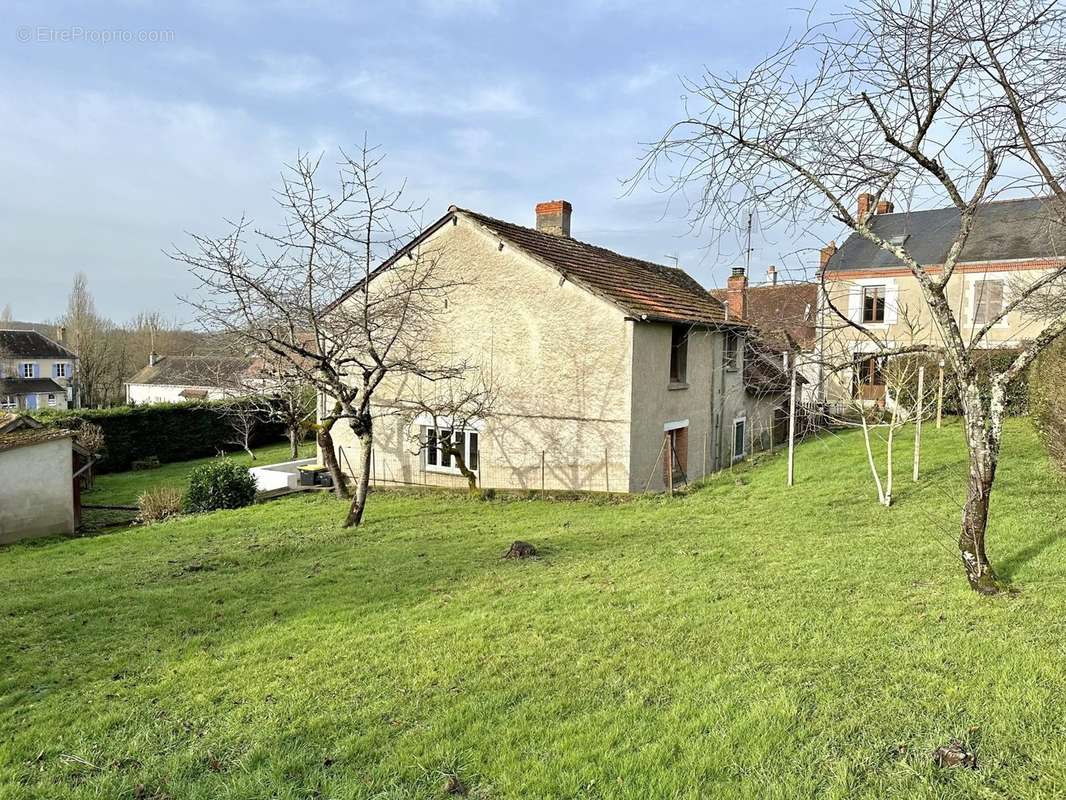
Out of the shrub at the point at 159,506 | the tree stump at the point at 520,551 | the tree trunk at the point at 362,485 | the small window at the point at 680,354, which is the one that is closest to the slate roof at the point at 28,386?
the shrub at the point at 159,506

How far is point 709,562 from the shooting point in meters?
8.27

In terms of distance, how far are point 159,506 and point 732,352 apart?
56.0ft

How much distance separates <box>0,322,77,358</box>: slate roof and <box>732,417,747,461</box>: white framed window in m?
61.1

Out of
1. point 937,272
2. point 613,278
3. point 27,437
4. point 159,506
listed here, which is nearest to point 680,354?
point 613,278

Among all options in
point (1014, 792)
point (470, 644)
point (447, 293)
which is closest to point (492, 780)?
point (470, 644)

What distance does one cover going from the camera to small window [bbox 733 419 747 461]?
818 inches

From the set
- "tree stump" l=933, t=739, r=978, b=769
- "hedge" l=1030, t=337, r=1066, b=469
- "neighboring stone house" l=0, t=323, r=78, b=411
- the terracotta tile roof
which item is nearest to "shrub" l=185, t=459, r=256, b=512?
the terracotta tile roof

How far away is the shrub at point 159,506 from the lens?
17.6 meters

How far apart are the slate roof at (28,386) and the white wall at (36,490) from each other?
4426cm

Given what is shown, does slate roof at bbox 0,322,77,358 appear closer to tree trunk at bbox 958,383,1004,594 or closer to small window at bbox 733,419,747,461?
small window at bbox 733,419,747,461

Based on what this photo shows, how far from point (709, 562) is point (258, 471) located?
56.7ft

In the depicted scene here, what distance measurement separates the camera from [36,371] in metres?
57.9

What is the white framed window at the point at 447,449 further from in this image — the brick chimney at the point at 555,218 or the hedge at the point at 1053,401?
the hedge at the point at 1053,401

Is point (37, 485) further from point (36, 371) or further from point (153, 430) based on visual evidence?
point (36, 371)
